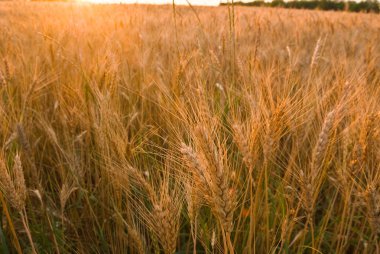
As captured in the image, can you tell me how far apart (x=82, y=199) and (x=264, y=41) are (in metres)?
2.20

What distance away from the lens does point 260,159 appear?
116cm

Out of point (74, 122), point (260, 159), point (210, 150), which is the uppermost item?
point (210, 150)

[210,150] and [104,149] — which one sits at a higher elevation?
[210,150]

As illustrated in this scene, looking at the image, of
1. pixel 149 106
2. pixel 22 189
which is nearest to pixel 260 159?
pixel 149 106

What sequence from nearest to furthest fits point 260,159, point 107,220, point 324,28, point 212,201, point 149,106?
point 212,201, point 107,220, point 260,159, point 149,106, point 324,28

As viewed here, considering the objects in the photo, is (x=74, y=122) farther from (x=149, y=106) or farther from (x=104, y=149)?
(x=149, y=106)

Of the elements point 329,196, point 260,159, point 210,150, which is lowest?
point 329,196

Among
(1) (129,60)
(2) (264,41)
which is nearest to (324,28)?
(2) (264,41)

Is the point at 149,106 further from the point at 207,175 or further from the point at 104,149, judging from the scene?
the point at 207,175

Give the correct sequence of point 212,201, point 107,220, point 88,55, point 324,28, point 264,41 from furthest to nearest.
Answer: point 324,28, point 264,41, point 88,55, point 107,220, point 212,201

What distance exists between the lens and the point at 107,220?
1.06 m

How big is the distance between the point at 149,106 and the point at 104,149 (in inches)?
20.7

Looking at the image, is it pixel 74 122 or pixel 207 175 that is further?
pixel 74 122

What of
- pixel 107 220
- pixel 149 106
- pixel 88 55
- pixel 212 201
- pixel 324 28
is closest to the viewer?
pixel 212 201
